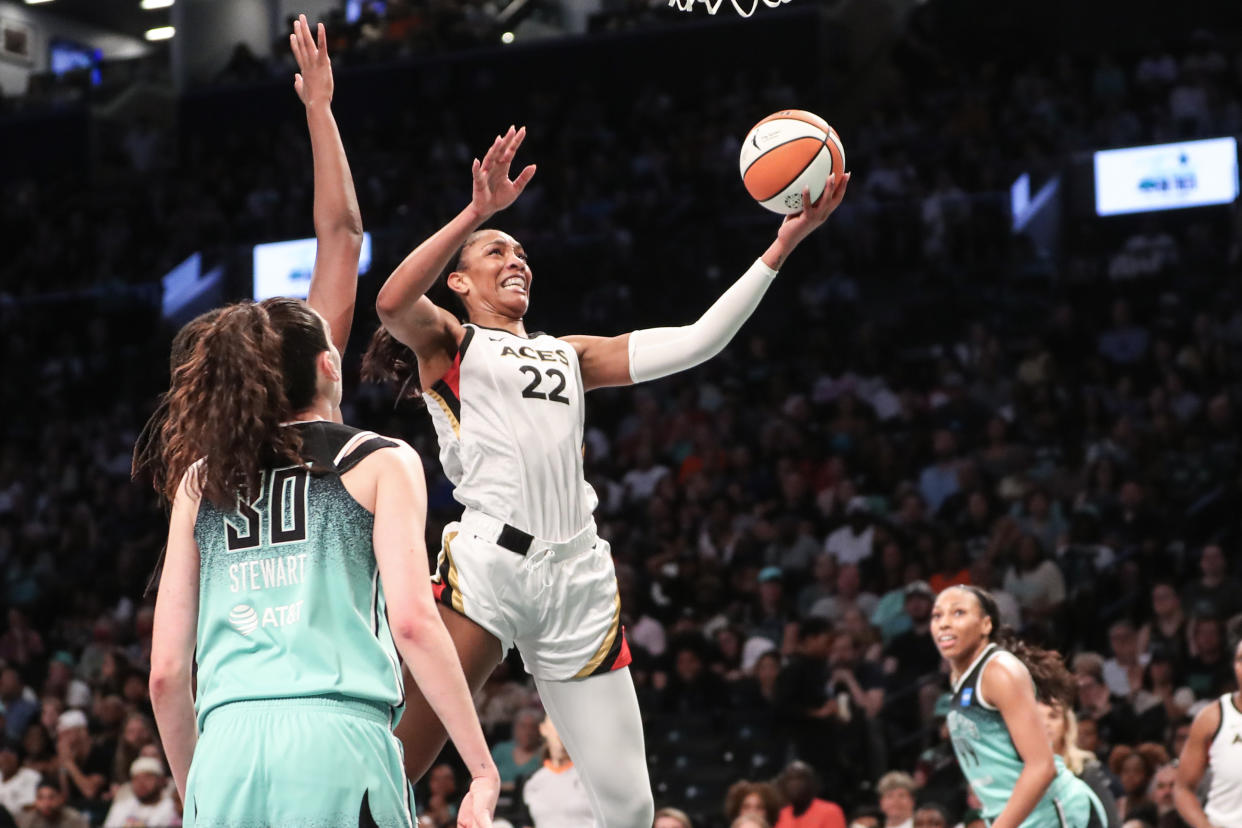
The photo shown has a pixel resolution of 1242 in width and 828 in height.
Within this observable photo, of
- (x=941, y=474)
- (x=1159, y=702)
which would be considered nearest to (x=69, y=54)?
(x=941, y=474)

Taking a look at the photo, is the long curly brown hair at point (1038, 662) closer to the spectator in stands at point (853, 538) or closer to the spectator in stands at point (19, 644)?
the spectator in stands at point (853, 538)

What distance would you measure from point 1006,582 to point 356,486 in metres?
9.22

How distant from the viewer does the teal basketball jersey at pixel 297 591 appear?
3.25 metres

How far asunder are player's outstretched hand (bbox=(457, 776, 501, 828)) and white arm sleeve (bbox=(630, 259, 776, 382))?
234cm

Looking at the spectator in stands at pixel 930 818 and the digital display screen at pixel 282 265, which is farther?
the digital display screen at pixel 282 265

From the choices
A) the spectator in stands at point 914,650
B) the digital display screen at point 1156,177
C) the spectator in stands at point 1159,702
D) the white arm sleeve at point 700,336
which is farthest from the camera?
the digital display screen at point 1156,177

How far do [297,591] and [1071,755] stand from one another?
5.14m

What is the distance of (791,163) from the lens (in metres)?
5.68

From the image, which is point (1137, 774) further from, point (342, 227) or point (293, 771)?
point (293, 771)

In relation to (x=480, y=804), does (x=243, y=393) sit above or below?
above

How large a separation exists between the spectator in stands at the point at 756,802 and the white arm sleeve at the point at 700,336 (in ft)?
15.5

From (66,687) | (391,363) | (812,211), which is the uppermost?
(812,211)

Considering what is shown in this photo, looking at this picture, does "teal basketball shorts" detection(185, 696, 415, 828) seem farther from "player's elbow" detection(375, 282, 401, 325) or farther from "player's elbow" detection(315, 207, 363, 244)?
"player's elbow" detection(375, 282, 401, 325)

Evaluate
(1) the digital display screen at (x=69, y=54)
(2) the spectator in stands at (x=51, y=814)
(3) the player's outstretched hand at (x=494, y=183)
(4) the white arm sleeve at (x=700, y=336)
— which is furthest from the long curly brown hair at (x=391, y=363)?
(1) the digital display screen at (x=69, y=54)
